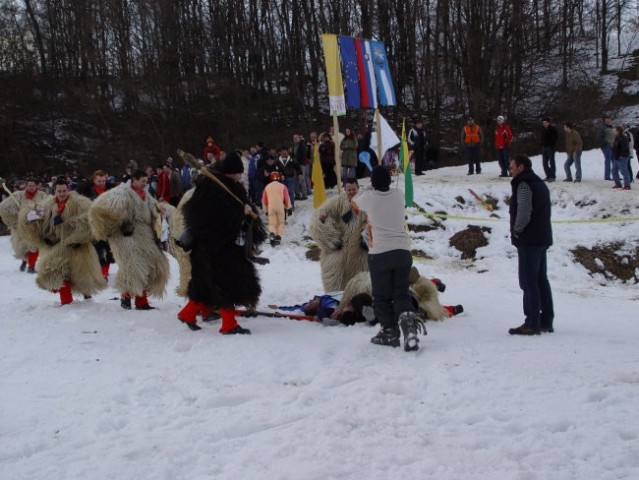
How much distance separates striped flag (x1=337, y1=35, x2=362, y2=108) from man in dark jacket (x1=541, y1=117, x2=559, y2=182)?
6.66 m

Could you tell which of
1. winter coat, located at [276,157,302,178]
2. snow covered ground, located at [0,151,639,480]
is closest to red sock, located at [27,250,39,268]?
snow covered ground, located at [0,151,639,480]

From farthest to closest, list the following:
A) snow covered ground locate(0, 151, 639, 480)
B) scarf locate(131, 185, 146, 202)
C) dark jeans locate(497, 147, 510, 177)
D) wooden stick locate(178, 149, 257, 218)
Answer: dark jeans locate(497, 147, 510, 177)
scarf locate(131, 185, 146, 202)
wooden stick locate(178, 149, 257, 218)
snow covered ground locate(0, 151, 639, 480)

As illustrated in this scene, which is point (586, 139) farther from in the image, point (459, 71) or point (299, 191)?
point (299, 191)

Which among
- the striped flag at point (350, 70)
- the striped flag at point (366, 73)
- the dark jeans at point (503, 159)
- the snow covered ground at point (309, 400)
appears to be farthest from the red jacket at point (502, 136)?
the snow covered ground at point (309, 400)

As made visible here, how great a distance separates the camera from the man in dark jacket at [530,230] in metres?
5.84

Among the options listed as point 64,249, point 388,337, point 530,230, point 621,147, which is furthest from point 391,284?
point 621,147

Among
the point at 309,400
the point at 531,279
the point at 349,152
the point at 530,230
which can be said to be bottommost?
the point at 309,400

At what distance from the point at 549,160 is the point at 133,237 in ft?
38.4

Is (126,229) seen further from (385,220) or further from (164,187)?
(164,187)

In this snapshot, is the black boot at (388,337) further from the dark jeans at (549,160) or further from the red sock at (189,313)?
the dark jeans at (549,160)

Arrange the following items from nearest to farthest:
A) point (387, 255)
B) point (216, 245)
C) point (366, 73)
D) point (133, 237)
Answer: point (387, 255), point (216, 245), point (133, 237), point (366, 73)

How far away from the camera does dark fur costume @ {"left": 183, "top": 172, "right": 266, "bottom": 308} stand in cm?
596

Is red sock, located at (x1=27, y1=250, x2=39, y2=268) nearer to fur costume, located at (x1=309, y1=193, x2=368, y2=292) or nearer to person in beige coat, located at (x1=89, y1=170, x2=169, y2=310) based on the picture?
person in beige coat, located at (x1=89, y1=170, x2=169, y2=310)

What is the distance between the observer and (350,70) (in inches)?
417
